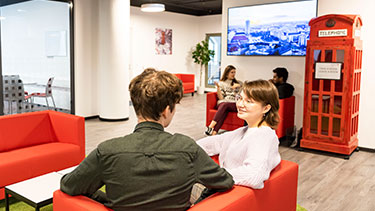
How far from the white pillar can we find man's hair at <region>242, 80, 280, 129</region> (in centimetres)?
498

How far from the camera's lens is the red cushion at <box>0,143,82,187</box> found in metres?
3.11

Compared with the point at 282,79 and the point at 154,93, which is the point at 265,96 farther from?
the point at 282,79

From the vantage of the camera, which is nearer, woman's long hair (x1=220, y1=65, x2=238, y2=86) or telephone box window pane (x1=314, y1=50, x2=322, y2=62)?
telephone box window pane (x1=314, y1=50, x2=322, y2=62)

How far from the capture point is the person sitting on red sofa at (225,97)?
18.4 ft

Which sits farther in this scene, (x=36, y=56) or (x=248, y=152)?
(x=36, y=56)

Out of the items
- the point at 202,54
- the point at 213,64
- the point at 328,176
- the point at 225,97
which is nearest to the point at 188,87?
the point at 202,54

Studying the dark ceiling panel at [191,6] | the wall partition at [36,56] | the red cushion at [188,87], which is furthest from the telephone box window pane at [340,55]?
the red cushion at [188,87]

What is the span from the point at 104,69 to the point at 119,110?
2.71ft

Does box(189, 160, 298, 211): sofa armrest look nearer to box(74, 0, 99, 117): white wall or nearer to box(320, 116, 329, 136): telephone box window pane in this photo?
box(320, 116, 329, 136): telephone box window pane

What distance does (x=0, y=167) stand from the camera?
3039mm

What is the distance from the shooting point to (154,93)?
1431 millimetres

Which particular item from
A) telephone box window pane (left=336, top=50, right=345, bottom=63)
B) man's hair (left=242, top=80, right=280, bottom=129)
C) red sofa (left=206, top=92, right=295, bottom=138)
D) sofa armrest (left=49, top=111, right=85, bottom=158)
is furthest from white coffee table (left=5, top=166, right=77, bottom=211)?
telephone box window pane (left=336, top=50, right=345, bottom=63)

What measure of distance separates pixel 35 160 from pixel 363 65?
14.0 ft

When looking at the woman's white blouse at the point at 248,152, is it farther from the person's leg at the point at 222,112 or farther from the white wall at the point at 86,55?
the white wall at the point at 86,55
